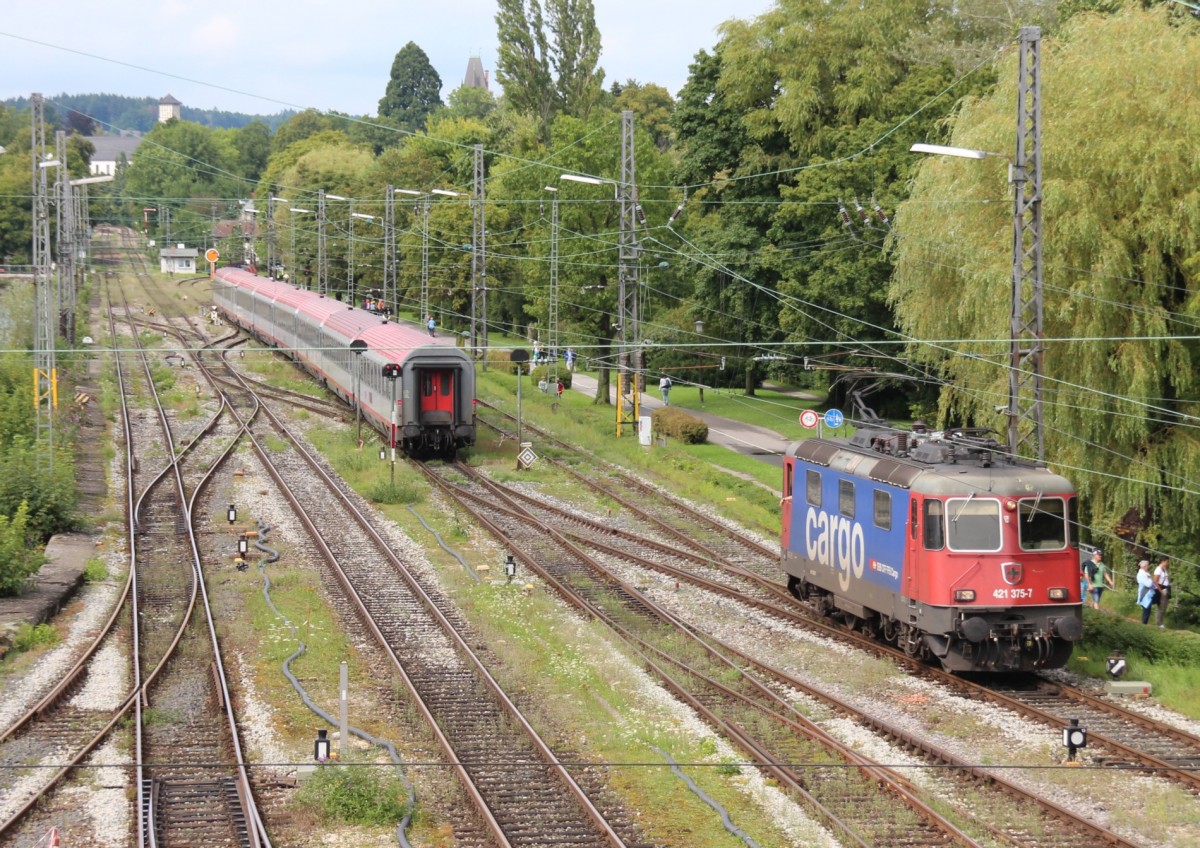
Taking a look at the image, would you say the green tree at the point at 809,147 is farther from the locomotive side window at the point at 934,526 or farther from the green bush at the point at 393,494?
the locomotive side window at the point at 934,526

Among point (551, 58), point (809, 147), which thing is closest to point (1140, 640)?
point (809, 147)

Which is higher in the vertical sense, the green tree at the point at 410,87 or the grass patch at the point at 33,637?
the green tree at the point at 410,87

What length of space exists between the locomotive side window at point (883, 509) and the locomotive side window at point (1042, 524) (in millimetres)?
2010

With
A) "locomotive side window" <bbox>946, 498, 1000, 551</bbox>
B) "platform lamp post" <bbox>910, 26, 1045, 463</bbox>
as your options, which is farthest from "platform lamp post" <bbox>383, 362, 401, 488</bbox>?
"locomotive side window" <bbox>946, 498, 1000, 551</bbox>

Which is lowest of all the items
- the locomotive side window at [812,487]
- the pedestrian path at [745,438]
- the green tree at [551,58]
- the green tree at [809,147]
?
the pedestrian path at [745,438]

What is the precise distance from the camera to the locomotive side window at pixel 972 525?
18.9m

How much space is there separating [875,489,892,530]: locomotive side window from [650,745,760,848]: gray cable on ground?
5744 mm

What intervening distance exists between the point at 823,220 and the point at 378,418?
54.4 ft

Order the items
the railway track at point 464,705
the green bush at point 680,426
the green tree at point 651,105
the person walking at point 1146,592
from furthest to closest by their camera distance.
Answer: the green tree at point 651,105
the green bush at point 680,426
the person walking at point 1146,592
the railway track at point 464,705

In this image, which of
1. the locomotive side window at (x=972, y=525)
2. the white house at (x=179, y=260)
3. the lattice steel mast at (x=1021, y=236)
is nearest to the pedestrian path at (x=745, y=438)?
the lattice steel mast at (x=1021, y=236)

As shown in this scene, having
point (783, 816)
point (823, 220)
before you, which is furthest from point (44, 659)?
point (823, 220)

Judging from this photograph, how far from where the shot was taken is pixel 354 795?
14.4 metres

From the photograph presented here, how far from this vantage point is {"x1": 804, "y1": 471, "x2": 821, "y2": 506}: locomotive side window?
909 inches

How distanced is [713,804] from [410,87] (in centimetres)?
18393
